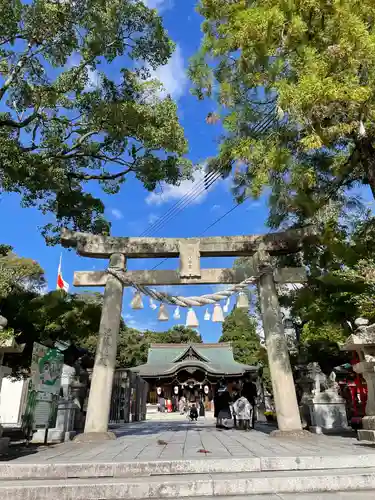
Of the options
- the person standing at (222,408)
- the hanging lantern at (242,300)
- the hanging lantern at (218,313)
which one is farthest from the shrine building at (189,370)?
the hanging lantern at (218,313)

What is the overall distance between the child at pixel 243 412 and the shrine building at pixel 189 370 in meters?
16.0

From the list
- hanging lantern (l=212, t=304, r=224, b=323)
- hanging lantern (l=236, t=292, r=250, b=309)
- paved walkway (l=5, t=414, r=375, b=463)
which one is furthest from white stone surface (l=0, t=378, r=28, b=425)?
hanging lantern (l=236, t=292, r=250, b=309)

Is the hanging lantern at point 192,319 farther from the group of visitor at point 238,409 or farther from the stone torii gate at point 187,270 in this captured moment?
the group of visitor at point 238,409

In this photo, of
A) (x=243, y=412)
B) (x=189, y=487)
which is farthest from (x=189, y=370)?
(x=189, y=487)

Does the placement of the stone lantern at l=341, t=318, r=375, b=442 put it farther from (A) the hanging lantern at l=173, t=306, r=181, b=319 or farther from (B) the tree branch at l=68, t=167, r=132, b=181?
(B) the tree branch at l=68, t=167, r=132, b=181

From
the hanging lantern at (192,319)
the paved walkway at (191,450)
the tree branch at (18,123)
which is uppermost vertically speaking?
the tree branch at (18,123)

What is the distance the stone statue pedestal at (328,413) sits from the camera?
362 inches

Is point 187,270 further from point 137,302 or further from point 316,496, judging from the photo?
point 316,496

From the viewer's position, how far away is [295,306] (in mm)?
10469

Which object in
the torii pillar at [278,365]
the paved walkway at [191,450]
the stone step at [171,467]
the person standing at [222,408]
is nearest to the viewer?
the stone step at [171,467]

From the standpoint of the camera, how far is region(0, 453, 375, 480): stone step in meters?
4.33

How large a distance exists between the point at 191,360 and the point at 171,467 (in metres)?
25.7

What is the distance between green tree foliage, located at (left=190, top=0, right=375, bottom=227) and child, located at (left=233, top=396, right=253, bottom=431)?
5.97 metres

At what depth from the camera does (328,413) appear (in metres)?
9.37
